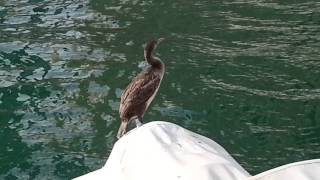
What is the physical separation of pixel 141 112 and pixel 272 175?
417cm

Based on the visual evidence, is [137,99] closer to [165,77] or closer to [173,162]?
[165,77]

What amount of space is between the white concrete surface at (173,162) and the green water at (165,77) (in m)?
3.27

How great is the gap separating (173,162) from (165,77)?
549 cm

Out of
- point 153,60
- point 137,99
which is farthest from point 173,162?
point 153,60

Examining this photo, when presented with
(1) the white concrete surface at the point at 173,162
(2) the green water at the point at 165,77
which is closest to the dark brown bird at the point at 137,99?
(2) the green water at the point at 165,77

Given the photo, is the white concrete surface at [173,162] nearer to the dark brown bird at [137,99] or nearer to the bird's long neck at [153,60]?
the dark brown bird at [137,99]

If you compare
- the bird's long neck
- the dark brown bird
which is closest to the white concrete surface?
the dark brown bird

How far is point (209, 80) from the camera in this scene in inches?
318

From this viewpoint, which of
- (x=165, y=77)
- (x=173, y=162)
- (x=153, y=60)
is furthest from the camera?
(x=165, y=77)

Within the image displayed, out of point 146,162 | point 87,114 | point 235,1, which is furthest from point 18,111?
point 146,162

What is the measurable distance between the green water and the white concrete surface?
3266 mm

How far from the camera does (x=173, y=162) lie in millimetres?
2736

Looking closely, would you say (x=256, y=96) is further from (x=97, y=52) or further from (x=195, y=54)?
(x=97, y=52)

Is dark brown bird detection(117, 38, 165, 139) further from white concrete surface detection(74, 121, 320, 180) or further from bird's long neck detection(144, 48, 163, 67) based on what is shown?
white concrete surface detection(74, 121, 320, 180)
